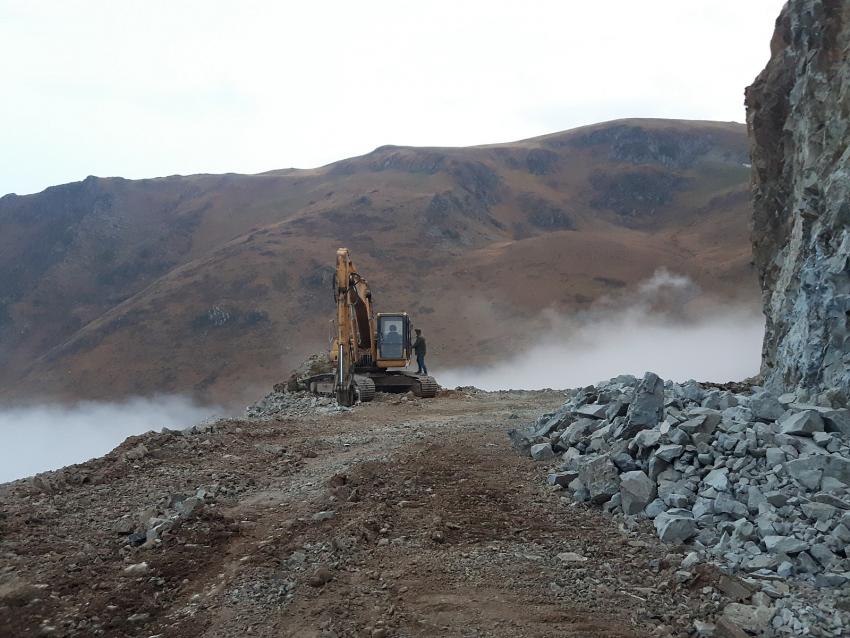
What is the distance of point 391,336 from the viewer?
62.1 feet

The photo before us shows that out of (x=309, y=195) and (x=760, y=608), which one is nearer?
(x=760, y=608)

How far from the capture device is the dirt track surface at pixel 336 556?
173 inches

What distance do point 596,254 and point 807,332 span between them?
47.1 m

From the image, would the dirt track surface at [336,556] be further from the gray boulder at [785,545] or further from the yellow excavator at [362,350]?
the yellow excavator at [362,350]

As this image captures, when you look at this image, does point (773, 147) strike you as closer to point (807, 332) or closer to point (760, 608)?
point (807, 332)

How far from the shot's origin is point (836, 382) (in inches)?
291

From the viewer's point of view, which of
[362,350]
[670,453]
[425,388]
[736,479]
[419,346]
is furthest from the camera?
[419,346]

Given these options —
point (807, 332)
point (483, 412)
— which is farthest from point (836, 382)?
point (483, 412)

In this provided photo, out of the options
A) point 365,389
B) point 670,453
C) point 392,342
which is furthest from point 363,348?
point 670,453

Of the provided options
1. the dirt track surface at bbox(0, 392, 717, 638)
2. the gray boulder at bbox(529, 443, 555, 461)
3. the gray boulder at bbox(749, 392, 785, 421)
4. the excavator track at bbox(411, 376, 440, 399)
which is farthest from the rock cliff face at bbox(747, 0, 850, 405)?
the excavator track at bbox(411, 376, 440, 399)

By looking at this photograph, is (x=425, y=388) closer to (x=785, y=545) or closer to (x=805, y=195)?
(x=805, y=195)

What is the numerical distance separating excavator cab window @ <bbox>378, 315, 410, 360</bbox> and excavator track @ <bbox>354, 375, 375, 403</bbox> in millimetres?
1933

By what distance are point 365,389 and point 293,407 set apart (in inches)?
79.1

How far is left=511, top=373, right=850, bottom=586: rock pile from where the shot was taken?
486cm
